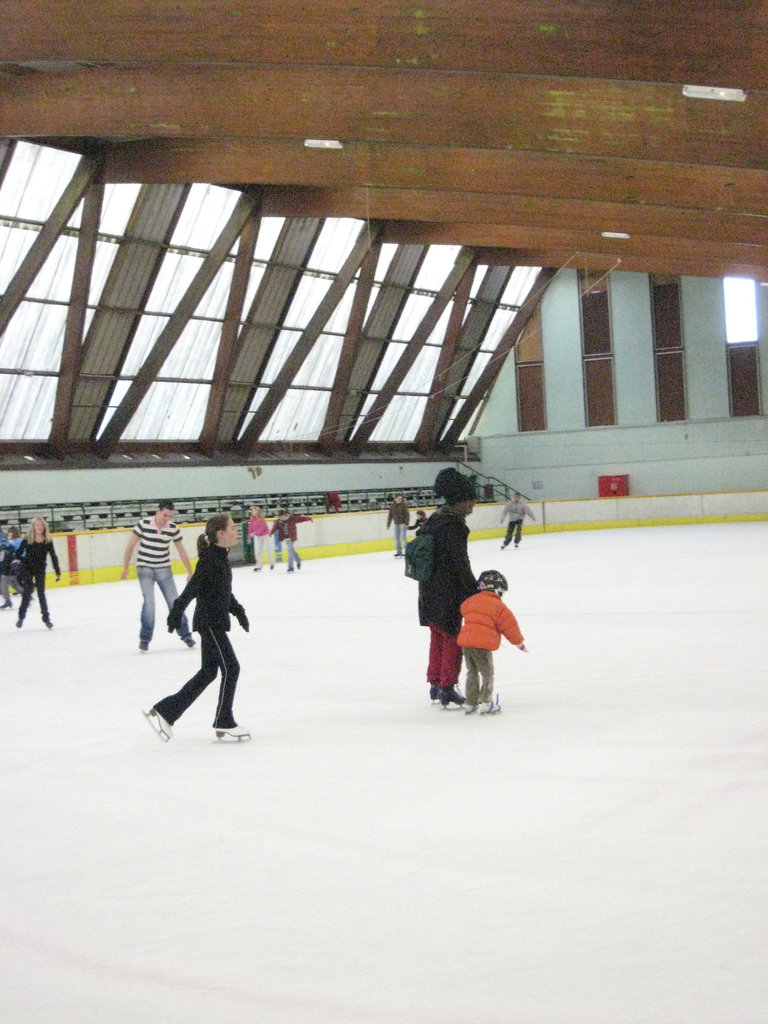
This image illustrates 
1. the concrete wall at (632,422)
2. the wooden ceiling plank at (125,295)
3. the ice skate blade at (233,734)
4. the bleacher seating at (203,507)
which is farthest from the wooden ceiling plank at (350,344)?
the ice skate blade at (233,734)

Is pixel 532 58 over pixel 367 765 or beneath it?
over

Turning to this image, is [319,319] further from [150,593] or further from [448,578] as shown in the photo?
[448,578]

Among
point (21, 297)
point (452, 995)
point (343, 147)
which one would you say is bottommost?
point (452, 995)

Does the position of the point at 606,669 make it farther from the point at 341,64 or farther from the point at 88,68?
the point at 88,68

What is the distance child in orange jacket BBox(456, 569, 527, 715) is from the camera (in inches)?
326

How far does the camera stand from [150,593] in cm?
1356

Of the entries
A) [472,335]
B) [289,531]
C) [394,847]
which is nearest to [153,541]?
[394,847]

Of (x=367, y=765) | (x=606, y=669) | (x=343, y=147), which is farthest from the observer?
(x=343, y=147)

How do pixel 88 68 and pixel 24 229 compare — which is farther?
pixel 24 229

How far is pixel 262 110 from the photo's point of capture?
1855 cm

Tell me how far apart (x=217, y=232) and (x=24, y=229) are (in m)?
5.58

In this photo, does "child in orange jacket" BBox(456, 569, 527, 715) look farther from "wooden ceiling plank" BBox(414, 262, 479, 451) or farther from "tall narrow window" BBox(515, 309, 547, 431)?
"tall narrow window" BBox(515, 309, 547, 431)

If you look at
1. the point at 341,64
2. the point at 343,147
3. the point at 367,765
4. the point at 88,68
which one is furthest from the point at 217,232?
the point at 367,765

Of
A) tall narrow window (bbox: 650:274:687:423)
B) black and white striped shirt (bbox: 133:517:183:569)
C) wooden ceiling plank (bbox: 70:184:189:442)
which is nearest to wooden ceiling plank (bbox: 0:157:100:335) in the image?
wooden ceiling plank (bbox: 70:184:189:442)
